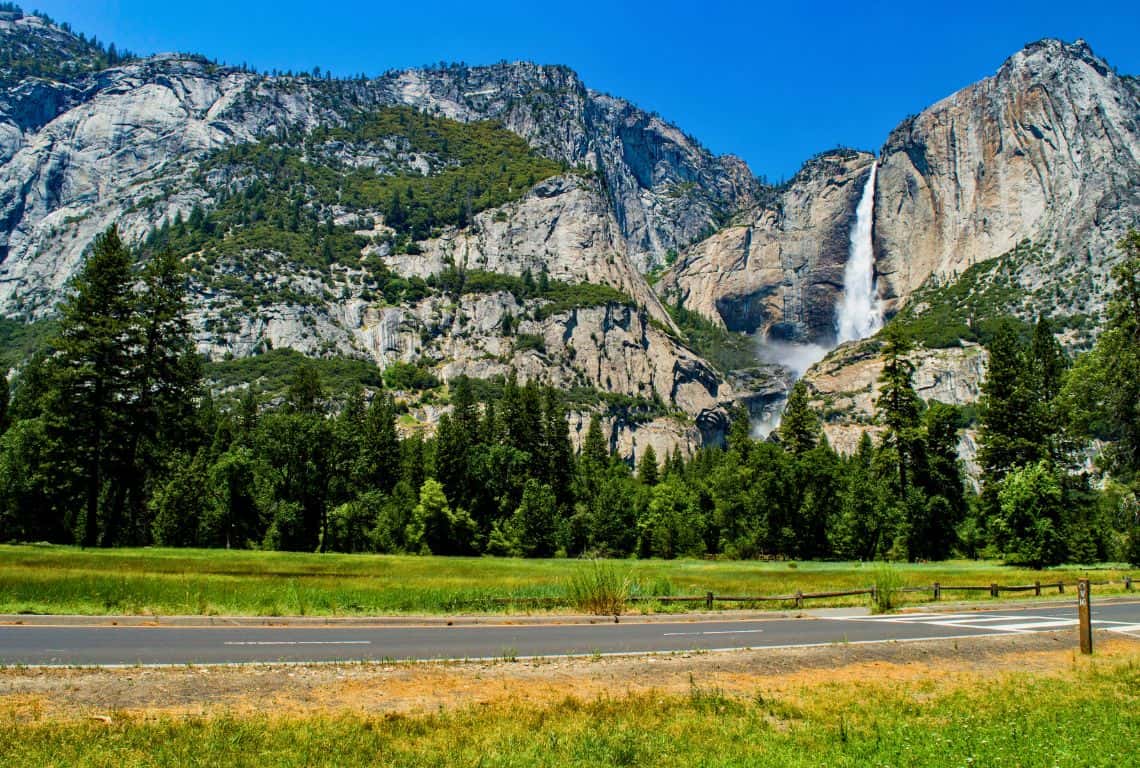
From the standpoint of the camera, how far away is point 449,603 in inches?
1011

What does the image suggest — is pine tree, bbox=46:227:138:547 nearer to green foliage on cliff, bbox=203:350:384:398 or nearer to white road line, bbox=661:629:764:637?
white road line, bbox=661:629:764:637

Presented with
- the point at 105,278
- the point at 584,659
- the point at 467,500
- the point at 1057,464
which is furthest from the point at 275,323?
the point at 584,659

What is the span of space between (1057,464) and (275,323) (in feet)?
546

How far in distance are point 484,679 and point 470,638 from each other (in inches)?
233

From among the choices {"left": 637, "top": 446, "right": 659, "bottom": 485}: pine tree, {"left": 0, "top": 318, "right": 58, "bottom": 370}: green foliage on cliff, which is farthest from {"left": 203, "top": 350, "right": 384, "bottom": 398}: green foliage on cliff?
{"left": 637, "top": 446, "right": 659, "bottom": 485}: pine tree

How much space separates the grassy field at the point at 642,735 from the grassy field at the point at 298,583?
13268mm

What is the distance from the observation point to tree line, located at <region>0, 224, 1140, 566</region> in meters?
43.9

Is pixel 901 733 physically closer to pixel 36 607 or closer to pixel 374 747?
pixel 374 747

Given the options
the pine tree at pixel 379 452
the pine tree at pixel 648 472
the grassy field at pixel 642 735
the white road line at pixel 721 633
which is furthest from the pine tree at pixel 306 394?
the grassy field at pixel 642 735

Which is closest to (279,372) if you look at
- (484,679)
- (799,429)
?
(799,429)

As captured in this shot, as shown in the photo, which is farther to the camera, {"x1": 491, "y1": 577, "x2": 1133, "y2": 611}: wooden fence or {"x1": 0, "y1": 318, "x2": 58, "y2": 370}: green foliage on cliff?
{"x1": 0, "y1": 318, "x2": 58, "y2": 370}: green foliage on cliff

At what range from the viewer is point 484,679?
12703 mm

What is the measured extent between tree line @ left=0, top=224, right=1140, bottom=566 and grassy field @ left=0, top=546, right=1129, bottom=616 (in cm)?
914

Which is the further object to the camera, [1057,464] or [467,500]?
[467,500]
